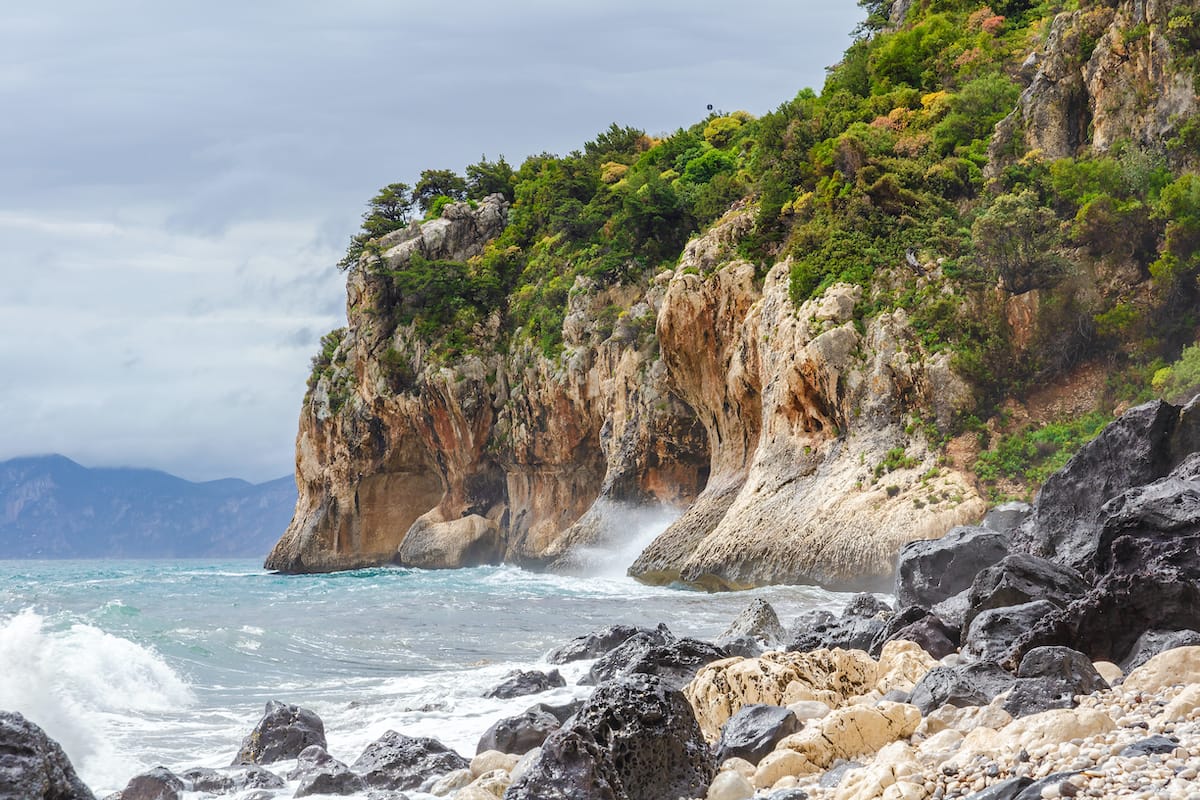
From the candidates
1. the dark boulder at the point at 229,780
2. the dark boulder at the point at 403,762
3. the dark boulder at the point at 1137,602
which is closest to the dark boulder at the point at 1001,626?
the dark boulder at the point at 1137,602

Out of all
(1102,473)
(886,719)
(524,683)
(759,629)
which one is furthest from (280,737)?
(1102,473)

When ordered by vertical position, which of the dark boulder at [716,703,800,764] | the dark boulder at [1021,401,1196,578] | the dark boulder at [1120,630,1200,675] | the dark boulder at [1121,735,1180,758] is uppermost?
the dark boulder at [1021,401,1196,578]

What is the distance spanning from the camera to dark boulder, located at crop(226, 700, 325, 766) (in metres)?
9.13

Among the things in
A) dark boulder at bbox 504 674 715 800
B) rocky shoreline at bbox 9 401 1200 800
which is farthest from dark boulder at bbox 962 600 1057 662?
dark boulder at bbox 504 674 715 800

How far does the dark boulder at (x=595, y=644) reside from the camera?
1370cm

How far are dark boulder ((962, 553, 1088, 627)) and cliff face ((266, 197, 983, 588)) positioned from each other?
11788 mm

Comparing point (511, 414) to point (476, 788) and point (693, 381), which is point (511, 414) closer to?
point (693, 381)

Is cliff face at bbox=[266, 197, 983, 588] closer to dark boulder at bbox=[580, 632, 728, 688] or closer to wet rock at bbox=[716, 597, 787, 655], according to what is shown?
wet rock at bbox=[716, 597, 787, 655]

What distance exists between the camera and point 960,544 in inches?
540

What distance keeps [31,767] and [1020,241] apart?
81.2ft

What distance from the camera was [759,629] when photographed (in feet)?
45.1

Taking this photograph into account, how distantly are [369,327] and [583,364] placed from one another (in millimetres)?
16125

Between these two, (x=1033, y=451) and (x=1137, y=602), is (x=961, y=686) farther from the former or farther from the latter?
(x=1033, y=451)

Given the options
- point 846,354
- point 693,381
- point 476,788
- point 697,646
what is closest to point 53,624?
point 697,646
